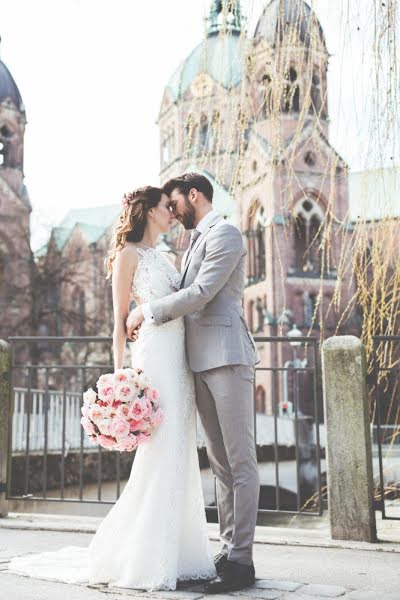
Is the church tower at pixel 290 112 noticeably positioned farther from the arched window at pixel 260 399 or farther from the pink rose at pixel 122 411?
the arched window at pixel 260 399

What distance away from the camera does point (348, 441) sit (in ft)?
15.0

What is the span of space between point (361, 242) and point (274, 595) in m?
1.63

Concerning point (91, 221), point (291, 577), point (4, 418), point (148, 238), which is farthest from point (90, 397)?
point (91, 221)

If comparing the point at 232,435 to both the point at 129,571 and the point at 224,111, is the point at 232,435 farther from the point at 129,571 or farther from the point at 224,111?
the point at 224,111

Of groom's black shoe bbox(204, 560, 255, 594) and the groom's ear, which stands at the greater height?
the groom's ear

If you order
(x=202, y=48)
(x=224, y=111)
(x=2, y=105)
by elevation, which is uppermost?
(x=2, y=105)

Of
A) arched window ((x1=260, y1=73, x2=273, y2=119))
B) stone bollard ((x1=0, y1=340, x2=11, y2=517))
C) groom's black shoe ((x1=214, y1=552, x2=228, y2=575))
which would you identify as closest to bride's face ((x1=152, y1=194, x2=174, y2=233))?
arched window ((x1=260, y1=73, x2=273, y2=119))

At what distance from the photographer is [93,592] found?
3139 millimetres

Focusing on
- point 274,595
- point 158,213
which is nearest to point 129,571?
point 274,595

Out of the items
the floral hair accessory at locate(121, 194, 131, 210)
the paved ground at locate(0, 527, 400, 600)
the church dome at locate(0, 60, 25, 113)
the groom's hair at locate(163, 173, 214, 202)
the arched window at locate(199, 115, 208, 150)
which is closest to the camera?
the paved ground at locate(0, 527, 400, 600)

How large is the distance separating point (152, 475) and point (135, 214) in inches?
53.2

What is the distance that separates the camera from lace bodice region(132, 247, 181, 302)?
3710mm

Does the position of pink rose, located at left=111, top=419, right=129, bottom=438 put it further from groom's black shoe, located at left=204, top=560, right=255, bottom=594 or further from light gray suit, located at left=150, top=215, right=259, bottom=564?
groom's black shoe, located at left=204, top=560, right=255, bottom=594

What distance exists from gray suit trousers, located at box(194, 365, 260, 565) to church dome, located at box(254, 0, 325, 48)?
5.08 ft
